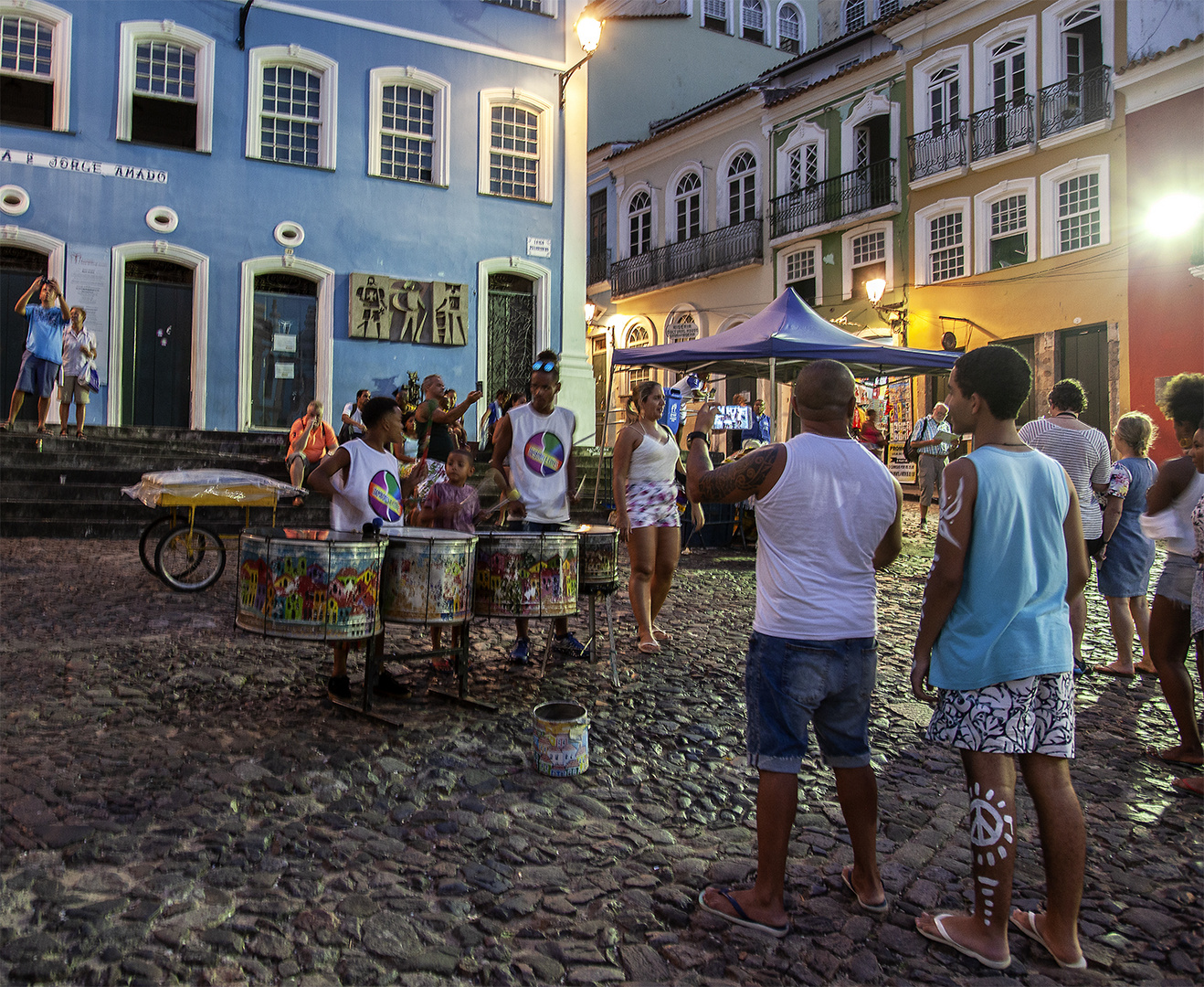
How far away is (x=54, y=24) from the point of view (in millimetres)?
15250

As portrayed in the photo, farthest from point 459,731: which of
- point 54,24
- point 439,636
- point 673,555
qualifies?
point 54,24

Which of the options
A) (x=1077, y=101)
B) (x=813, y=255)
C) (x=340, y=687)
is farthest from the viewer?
(x=813, y=255)

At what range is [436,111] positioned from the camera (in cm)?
1755

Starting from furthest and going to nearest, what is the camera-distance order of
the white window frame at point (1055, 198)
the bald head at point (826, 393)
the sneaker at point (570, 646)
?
the white window frame at point (1055, 198) → the sneaker at point (570, 646) → the bald head at point (826, 393)

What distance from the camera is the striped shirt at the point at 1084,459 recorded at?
609 cm

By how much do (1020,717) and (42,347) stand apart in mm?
12809

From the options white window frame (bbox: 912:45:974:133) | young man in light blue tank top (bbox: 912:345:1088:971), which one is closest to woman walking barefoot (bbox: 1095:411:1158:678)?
young man in light blue tank top (bbox: 912:345:1088:971)

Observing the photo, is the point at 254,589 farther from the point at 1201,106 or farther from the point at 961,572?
the point at 1201,106

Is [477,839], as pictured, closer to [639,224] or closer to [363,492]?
[363,492]

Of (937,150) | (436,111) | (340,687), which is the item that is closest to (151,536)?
(340,687)

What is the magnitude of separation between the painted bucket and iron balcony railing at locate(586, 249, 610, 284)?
29234 mm

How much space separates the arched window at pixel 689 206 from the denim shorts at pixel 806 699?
27959 mm

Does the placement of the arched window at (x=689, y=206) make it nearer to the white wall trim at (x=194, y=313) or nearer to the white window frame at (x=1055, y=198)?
the white window frame at (x=1055, y=198)

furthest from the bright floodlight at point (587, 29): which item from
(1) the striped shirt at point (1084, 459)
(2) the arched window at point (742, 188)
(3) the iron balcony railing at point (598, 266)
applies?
(3) the iron balcony railing at point (598, 266)
